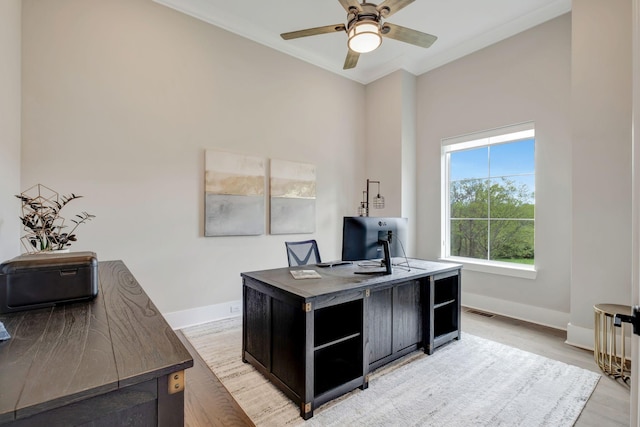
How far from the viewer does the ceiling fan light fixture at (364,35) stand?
→ 92.1 inches

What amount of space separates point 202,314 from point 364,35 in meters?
3.33

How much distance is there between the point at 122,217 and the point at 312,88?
122 inches

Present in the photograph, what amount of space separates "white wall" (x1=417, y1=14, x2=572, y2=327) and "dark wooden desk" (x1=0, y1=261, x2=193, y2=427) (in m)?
3.98

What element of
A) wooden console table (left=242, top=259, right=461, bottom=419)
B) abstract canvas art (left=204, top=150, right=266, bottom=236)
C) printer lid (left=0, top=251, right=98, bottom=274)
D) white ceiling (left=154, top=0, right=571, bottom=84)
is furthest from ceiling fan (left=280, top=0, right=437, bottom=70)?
printer lid (left=0, top=251, right=98, bottom=274)

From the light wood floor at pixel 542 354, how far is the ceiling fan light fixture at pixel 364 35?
2.89 meters

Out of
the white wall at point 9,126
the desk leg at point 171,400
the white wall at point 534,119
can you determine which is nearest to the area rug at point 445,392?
the white wall at point 534,119

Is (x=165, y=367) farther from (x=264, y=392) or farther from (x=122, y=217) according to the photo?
(x=122, y=217)

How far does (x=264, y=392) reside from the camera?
2.14 meters

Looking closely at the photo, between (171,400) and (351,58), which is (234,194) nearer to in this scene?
(351,58)

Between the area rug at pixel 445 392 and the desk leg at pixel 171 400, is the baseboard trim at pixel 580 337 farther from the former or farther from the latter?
the desk leg at pixel 171 400

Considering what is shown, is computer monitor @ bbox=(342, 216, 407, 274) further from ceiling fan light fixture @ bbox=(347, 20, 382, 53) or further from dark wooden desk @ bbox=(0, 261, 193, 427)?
dark wooden desk @ bbox=(0, 261, 193, 427)

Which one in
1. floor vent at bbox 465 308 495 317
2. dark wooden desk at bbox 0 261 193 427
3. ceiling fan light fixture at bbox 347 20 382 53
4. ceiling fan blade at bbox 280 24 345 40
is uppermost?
ceiling fan blade at bbox 280 24 345 40

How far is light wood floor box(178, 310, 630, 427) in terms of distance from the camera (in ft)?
6.12

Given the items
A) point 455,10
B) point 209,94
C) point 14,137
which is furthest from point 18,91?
point 455,10
